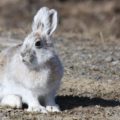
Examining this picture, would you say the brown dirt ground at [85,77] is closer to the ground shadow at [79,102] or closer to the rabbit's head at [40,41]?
the ground shadow at [79,102]

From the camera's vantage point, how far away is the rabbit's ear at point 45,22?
810cm

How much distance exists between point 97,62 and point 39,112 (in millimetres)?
3725

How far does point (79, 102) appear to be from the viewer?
8648mm

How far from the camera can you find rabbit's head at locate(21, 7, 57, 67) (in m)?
7.68

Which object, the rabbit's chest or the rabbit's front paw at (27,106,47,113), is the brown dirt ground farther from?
the rabbit's chest

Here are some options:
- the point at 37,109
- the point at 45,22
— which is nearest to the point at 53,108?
the point at 37,109

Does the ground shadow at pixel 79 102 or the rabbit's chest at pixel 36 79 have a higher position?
the rabbit's chest at pixel 36 79

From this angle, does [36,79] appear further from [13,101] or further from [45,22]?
[45,22]

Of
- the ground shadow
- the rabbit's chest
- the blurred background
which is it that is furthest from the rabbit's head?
the blurred background

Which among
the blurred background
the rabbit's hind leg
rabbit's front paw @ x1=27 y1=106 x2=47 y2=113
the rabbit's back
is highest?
the blurred background

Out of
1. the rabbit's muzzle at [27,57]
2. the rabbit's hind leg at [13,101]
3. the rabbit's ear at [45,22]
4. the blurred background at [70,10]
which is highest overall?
the blurred background at [70,10]

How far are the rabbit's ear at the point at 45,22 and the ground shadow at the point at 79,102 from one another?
38.9 inches

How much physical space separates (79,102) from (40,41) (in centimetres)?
119

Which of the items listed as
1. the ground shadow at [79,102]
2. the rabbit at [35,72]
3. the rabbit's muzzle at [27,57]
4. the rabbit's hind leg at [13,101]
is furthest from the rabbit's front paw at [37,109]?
the rabbit's muzzle at [27,57]
